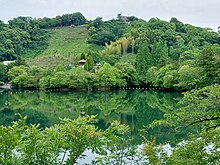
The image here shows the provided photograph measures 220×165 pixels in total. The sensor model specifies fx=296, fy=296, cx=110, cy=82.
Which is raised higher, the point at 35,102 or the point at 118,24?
the point at 118,24

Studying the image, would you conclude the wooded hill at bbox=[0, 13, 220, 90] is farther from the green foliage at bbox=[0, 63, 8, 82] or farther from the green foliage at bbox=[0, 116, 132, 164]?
the green foliage at bbox=[0, 116, 132, 164]

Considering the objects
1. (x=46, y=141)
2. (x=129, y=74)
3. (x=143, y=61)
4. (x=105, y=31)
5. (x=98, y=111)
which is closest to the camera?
(x=46, y=141)

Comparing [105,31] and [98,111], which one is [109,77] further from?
[105,31]

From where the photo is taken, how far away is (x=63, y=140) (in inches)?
177

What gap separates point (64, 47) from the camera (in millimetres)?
54062

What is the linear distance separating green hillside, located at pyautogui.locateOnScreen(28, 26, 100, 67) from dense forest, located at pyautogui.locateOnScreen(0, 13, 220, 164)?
0.70 ft

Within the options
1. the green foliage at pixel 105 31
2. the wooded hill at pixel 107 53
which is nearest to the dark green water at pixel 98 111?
the wooded hill at pixel 107 53

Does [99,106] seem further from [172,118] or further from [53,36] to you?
[53,36]

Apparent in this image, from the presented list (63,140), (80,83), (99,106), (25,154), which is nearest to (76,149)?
(63,140)

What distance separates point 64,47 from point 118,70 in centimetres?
2220

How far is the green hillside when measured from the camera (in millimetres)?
44453

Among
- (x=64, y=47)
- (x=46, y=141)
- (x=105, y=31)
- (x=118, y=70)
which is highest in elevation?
(x=105, y=31)

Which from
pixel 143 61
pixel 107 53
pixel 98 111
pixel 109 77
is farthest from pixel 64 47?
pixel 98 111

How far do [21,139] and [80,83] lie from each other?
1107 inches
